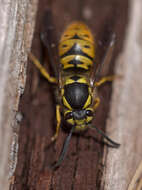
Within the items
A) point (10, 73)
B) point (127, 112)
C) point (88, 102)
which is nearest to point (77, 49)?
point (88, 102)

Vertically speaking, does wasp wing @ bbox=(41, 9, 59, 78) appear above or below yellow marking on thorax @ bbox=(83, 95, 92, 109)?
above

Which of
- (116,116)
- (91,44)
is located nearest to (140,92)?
(116,116)

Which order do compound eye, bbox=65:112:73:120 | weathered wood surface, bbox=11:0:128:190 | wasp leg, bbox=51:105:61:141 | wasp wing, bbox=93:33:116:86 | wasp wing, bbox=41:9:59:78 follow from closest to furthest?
weathered wood surface, bbox=11:0:128:190 → compound eye, bbox=65:112:73:120 → wasp leg, bbox=51:105:61:141 → wasp wing, bbox=93:33:116:86 → wasp wing, bbox=41:9:59:78

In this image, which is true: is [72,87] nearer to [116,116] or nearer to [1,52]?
[116,116]

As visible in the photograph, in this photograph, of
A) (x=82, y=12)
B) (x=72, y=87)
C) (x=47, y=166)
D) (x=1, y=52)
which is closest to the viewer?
(x=1, y=52)

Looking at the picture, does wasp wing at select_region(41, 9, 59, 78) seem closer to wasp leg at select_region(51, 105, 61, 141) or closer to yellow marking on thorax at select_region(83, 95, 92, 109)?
wasp leg at select_region(51, 105, 61, 141)

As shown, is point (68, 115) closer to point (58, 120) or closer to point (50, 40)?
point (58, 120)

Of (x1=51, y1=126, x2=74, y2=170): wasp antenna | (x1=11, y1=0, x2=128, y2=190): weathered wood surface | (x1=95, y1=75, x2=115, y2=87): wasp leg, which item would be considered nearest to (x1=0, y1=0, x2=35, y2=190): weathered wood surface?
(x1=11, y1=0, x2=128, y2=190): weathered wood surface
